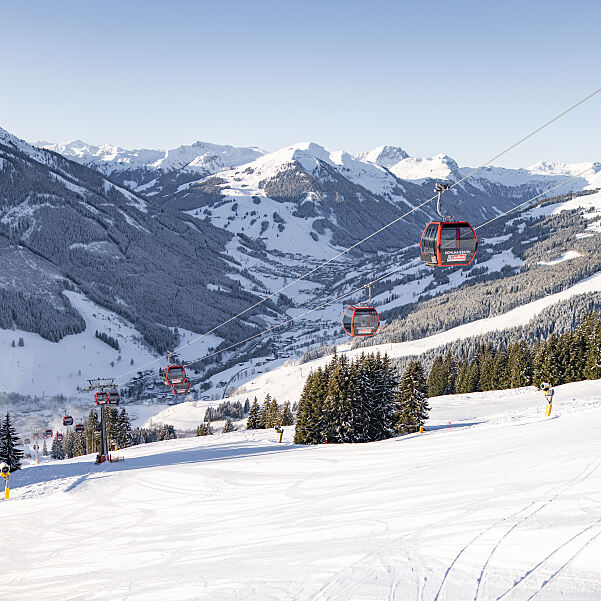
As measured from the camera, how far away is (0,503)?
22.8m

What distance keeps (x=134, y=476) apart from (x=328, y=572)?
17.0m

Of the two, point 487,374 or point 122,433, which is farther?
point 487,374

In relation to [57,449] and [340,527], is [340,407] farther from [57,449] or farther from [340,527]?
[57,449]

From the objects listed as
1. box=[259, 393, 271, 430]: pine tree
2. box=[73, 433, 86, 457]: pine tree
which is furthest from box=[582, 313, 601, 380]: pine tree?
box=[73, 433, 86, 457]: pine tree

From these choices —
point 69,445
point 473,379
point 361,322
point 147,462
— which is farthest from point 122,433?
point 361,322

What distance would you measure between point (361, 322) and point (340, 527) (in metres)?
13.3

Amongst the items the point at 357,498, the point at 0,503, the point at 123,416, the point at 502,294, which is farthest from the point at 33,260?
the point at 357,498

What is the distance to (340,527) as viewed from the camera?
13.0 metres

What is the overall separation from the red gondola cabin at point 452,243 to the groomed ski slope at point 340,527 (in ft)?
22.2

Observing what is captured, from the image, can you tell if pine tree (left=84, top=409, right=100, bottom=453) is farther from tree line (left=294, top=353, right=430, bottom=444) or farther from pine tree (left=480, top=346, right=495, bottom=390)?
pine tree (left=480, top=346, right=495, bottom=390)

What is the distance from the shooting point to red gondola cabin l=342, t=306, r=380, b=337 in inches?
992

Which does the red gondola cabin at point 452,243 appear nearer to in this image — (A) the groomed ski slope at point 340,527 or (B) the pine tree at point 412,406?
(A) the groomed ski slope at point 340,527

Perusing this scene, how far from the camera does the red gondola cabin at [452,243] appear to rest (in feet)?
53.7

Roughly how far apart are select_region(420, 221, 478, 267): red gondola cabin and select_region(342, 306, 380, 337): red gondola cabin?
8815mm
